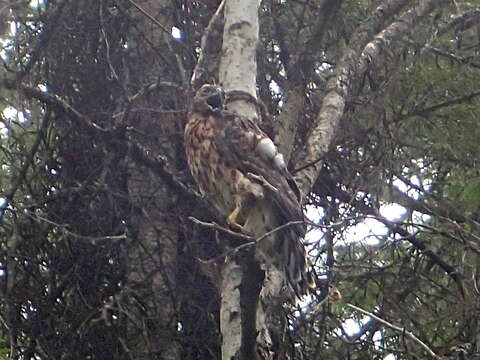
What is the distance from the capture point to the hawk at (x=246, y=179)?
4.42 m

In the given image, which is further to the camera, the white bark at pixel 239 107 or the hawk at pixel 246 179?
the hawk at pixel 246 179

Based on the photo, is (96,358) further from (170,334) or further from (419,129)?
(419,129)


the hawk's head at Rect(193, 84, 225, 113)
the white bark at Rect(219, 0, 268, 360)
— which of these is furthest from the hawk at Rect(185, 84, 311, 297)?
the white bark at Rect(219, 0, 268, 360)

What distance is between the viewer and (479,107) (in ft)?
Result: 18.7

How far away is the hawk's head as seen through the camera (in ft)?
16.1

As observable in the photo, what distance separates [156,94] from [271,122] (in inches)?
37.9

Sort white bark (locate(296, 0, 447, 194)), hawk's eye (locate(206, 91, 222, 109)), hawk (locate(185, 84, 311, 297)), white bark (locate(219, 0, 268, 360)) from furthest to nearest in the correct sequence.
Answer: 1. hawk's eye (locate(206, 91, 222, 109))
2. white bark (locate(296, 0, 447, 194))
3. hawk (locate(185, 84, 311, 297))
4. white bark (locate(219, 0, 268, 360))

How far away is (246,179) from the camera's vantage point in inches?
186

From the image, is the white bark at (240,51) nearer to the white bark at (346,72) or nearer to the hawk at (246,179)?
the hawk at (246,179)

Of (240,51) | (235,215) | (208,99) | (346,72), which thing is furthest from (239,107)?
(346,72)

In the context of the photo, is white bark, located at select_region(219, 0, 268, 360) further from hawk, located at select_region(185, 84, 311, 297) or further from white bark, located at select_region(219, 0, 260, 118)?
hawk, located at select_region(185, 84, 311, 297)

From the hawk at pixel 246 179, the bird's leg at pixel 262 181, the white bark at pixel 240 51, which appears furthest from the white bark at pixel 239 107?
the bird's leg at pixel 262 181

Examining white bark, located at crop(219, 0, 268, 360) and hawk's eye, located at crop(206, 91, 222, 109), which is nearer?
white bark, located at crop(219, 0, 268, 360)

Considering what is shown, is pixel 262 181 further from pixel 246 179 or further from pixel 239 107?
pixel 239 107
